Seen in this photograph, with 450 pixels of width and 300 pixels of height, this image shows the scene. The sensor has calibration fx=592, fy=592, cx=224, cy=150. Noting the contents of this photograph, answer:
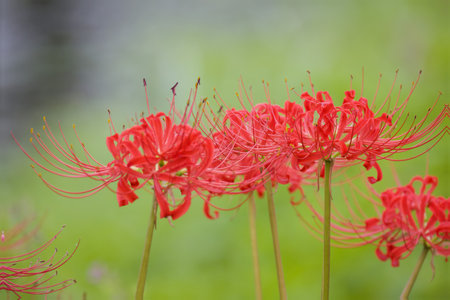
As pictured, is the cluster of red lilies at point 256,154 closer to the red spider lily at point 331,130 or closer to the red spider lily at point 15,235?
the red spider lily at point 331,130

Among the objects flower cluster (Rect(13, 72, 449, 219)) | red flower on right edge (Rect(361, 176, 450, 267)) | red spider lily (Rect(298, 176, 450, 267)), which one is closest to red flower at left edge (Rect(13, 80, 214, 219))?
flower cluster (Rect(13, 72, 449, 219))

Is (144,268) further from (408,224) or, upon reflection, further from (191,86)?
(191,86)

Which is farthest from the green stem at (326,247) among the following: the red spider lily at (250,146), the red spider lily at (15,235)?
the red spider lily at (15,235)

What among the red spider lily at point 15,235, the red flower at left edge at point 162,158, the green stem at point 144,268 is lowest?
the green stem at point 144,268

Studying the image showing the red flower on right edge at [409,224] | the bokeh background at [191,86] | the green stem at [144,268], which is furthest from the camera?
the bokeh background at [191,86]

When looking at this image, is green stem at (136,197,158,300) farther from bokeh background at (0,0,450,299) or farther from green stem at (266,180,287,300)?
bokeh background at (0,0,450,299)

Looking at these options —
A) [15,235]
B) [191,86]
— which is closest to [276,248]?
[15,235]

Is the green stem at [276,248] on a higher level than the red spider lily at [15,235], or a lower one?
lower

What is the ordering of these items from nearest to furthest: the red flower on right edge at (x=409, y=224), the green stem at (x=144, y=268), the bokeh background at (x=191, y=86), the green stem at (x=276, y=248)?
the green stem at (x=144, y=268)
the green stem at (x=276, y=248)
the red flower on right edge at (x=409, y=224)
the bokeh background at (x=191, y=86)
